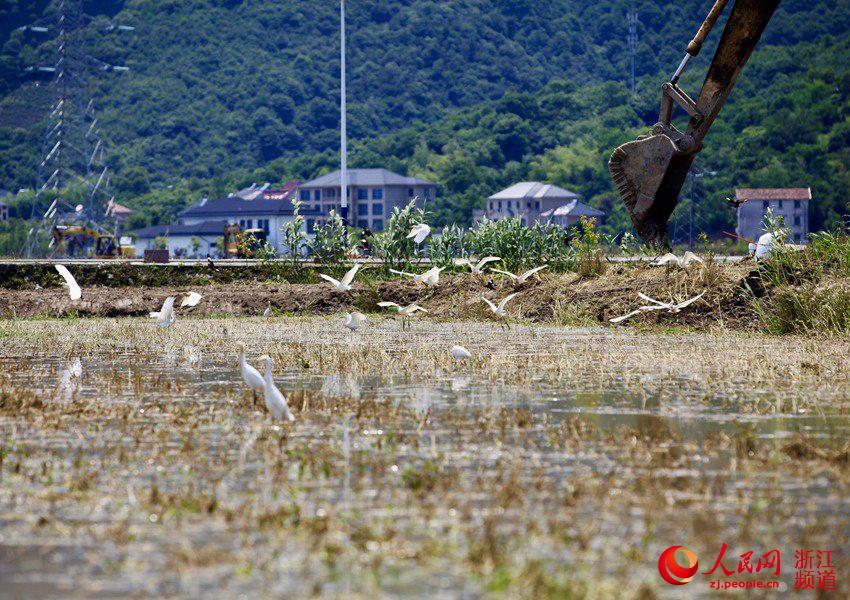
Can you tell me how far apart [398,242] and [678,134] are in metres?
6.77

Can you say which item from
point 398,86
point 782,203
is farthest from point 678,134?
point 398,86

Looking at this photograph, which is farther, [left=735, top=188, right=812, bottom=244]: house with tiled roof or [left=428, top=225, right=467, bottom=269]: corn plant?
[left=735, top=188, right=812, bottom=244]: house with tiled roof

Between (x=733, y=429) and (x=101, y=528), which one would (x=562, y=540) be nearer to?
(x=101, y=528)

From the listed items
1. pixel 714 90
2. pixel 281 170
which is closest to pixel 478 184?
pixel 281 170

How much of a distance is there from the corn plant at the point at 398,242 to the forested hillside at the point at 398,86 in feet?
288

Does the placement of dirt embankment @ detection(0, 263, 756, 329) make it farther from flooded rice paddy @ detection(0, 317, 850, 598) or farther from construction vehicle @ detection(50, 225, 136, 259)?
construction vehicle @ detection(50, 225, 136, 259)

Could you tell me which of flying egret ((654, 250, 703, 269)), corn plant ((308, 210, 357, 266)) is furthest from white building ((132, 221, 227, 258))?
flying egret ((654, 250, 703, 269))

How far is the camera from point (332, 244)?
989 inches

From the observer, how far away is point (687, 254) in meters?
17.8

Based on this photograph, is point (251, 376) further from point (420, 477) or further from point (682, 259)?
point (682, 259)

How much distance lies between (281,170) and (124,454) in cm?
14224

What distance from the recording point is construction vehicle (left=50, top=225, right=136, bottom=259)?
48.7m

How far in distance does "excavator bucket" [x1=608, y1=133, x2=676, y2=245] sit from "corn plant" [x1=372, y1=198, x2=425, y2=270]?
5.32 metres

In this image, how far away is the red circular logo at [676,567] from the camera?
5.04m
